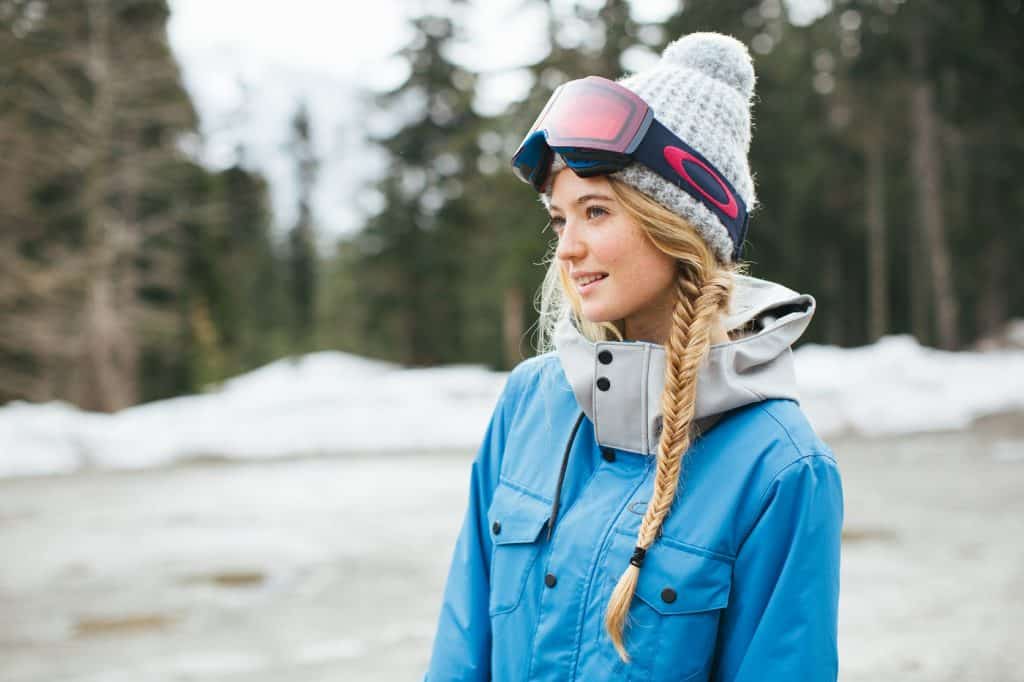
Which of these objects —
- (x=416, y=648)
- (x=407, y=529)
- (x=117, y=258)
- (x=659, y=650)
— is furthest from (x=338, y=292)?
(x=659, y=650)

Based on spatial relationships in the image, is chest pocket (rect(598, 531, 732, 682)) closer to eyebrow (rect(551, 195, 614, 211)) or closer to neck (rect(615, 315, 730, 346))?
neck (rect(615, 315, 730, 346))

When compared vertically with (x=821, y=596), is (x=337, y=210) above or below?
below

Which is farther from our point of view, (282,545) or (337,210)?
(337,210)

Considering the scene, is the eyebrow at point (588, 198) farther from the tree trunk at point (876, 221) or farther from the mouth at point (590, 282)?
the tree trunk at point (876, 221)

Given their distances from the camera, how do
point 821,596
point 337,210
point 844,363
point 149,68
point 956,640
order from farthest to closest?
point 337,210, point 149,68, point 844,363, point 956,640, point 821,596

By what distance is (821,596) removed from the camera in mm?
1631

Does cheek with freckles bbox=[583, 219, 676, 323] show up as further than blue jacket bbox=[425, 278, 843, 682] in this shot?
Yes

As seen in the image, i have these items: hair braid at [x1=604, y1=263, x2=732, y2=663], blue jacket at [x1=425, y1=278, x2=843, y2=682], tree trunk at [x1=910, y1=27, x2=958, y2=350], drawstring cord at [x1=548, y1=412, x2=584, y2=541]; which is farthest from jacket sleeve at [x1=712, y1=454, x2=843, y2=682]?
tree trunk at [x1=910, y1=27, x2=958, y2=350]

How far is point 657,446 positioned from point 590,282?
0.36 m

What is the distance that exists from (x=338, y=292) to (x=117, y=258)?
25.5 meters

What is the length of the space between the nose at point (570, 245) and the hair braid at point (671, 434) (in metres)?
0.24

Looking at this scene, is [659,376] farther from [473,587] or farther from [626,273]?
[473,587]

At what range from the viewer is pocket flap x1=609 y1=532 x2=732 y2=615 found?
166 centimetres

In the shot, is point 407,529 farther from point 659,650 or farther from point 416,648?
point 659,650
